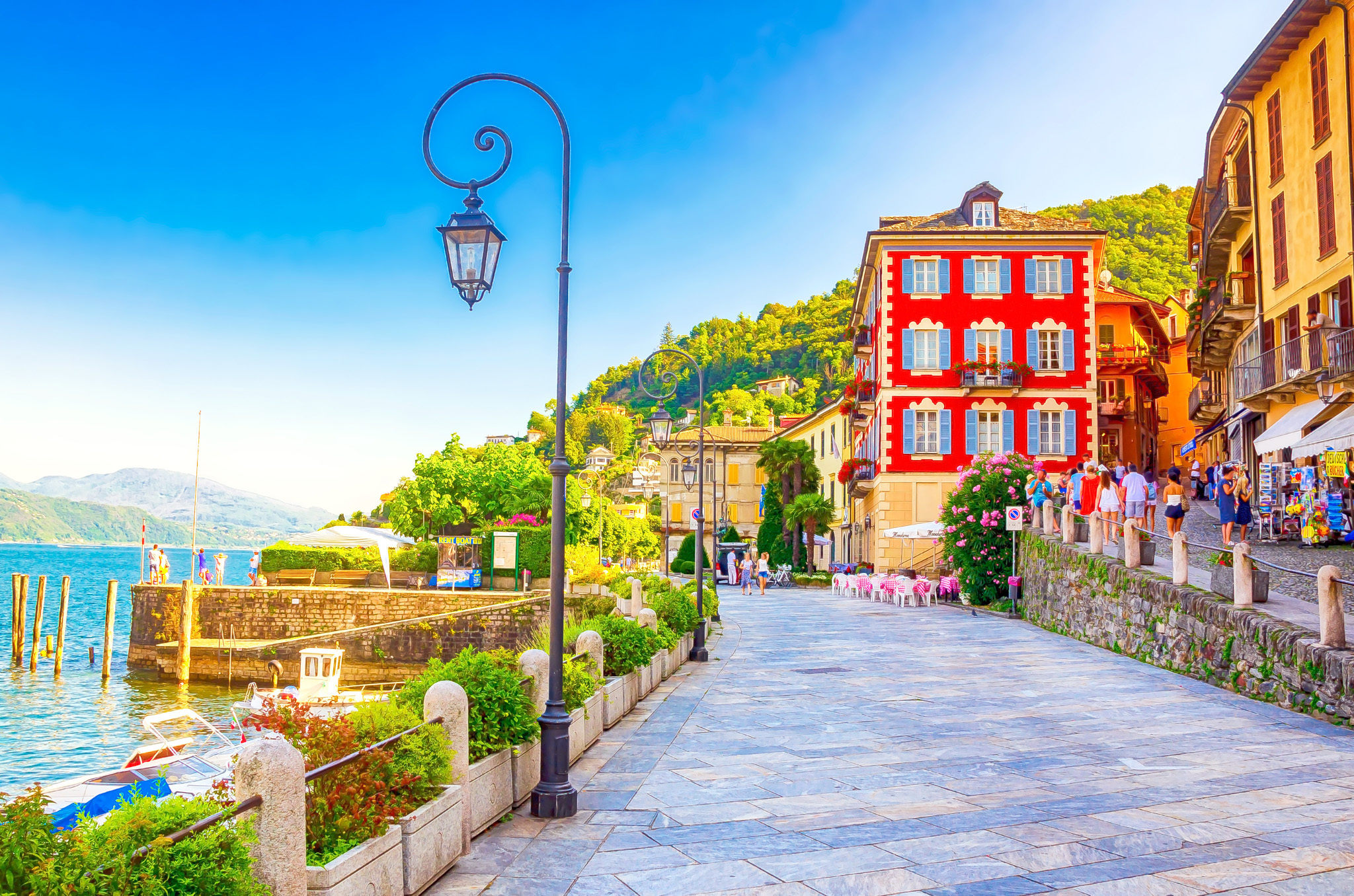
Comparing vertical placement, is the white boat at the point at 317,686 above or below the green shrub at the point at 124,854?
below

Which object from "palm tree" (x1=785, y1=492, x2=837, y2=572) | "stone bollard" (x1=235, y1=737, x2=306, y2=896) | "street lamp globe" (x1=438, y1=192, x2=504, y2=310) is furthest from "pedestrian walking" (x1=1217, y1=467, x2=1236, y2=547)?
"palm tree" (x1=785, y1=492, x2=837, y2=572)

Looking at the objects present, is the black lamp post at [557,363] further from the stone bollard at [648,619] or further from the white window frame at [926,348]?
the white window frame at [926,348]

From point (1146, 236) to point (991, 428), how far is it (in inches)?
1956

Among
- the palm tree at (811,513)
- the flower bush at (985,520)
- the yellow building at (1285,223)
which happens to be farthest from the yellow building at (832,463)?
the flower bush at (985,520)

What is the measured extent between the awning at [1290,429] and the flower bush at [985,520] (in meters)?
6.71

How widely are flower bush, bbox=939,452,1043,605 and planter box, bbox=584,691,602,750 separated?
19.3m

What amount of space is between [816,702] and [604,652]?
2744 mm

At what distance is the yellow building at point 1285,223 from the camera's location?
22250 millimetres

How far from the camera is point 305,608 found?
38.1 m

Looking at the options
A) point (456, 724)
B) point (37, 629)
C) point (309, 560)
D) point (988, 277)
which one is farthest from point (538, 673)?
point (309, 560)

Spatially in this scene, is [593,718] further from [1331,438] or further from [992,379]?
[992,379]

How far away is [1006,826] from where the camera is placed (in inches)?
264

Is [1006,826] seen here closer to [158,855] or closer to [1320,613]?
[158,855]

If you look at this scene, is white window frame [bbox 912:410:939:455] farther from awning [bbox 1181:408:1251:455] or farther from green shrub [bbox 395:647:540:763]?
green shrub [bbox 395:647:540:763]
